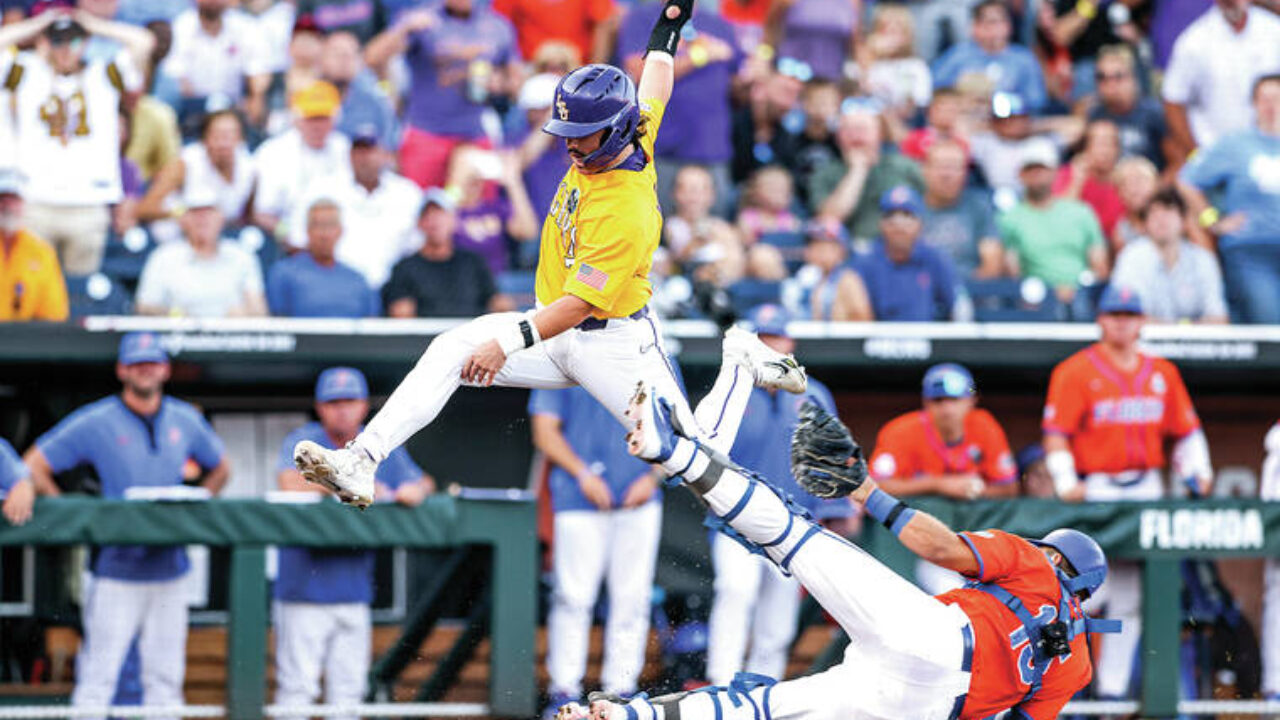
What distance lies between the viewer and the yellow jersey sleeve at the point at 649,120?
6691 mm

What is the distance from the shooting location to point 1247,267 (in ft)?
35.0

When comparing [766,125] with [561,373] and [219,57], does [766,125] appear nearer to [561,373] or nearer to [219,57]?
[219,57]

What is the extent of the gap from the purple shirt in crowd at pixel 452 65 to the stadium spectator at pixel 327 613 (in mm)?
2695

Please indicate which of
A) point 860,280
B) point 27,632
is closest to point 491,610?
point 27,632

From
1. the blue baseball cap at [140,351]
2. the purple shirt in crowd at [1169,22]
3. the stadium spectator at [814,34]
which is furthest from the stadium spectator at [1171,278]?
the blue baseball cap at [140,351]

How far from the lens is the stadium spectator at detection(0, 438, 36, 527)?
802cm

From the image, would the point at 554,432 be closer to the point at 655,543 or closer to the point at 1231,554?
the point at 655,543

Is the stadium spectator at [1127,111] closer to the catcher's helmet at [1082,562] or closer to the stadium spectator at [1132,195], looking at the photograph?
the stadium spectator at [1132,195]

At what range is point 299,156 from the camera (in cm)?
1052

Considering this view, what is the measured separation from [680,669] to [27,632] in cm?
300

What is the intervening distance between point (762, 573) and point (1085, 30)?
215 inches

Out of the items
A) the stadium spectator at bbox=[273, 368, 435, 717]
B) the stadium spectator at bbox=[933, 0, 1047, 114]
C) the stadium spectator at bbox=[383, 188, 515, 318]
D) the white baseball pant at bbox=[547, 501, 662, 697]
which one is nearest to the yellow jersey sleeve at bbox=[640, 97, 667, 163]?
the stadium spectator at bbox=[273, 368, 435, 717]

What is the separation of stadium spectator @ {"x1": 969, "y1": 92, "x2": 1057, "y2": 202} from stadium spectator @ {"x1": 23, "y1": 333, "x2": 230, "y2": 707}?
16.3ft

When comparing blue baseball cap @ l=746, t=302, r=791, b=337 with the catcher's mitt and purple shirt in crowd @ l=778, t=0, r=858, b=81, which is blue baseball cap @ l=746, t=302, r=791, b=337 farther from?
purple shirt in crowd @ l=778, t=0, r=858, b=81
